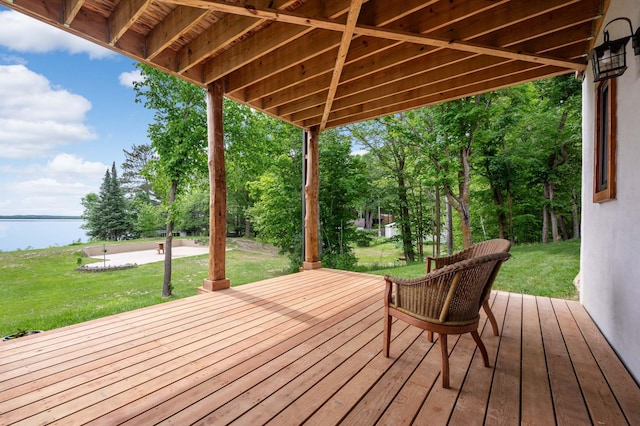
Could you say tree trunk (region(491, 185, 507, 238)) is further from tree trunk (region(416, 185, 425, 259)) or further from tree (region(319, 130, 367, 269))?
→ tree (region(319, 130, 367, 269))

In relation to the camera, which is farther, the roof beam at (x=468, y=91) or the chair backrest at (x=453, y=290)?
the roof beam at (x=468, y=91)

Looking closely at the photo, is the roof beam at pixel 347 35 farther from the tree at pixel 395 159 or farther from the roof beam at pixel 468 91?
the tree at pixel 395 159

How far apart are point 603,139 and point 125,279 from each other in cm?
1178

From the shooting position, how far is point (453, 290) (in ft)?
5.39

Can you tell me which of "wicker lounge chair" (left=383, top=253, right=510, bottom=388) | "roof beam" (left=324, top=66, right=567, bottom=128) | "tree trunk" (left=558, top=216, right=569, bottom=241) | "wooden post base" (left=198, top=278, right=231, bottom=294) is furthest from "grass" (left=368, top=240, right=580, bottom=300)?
"tree trunk" (left=558, top=216, right=569, bottom=241)

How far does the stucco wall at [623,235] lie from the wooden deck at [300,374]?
186mm

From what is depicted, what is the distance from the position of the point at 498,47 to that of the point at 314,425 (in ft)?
11.3

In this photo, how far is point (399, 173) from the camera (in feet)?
36.2

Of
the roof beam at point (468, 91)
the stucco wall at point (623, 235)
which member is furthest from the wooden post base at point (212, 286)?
the stucco wall at point (623, 235)

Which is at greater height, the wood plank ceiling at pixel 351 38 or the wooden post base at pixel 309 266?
the wood plank ceiling at pixel 351 38

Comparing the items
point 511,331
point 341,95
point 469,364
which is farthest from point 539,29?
point 469,364

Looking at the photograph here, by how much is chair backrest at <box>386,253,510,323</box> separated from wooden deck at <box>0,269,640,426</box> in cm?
39

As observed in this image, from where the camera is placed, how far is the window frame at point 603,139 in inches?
84.8

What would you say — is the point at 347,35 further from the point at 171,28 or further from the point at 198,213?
the point at 198,213
